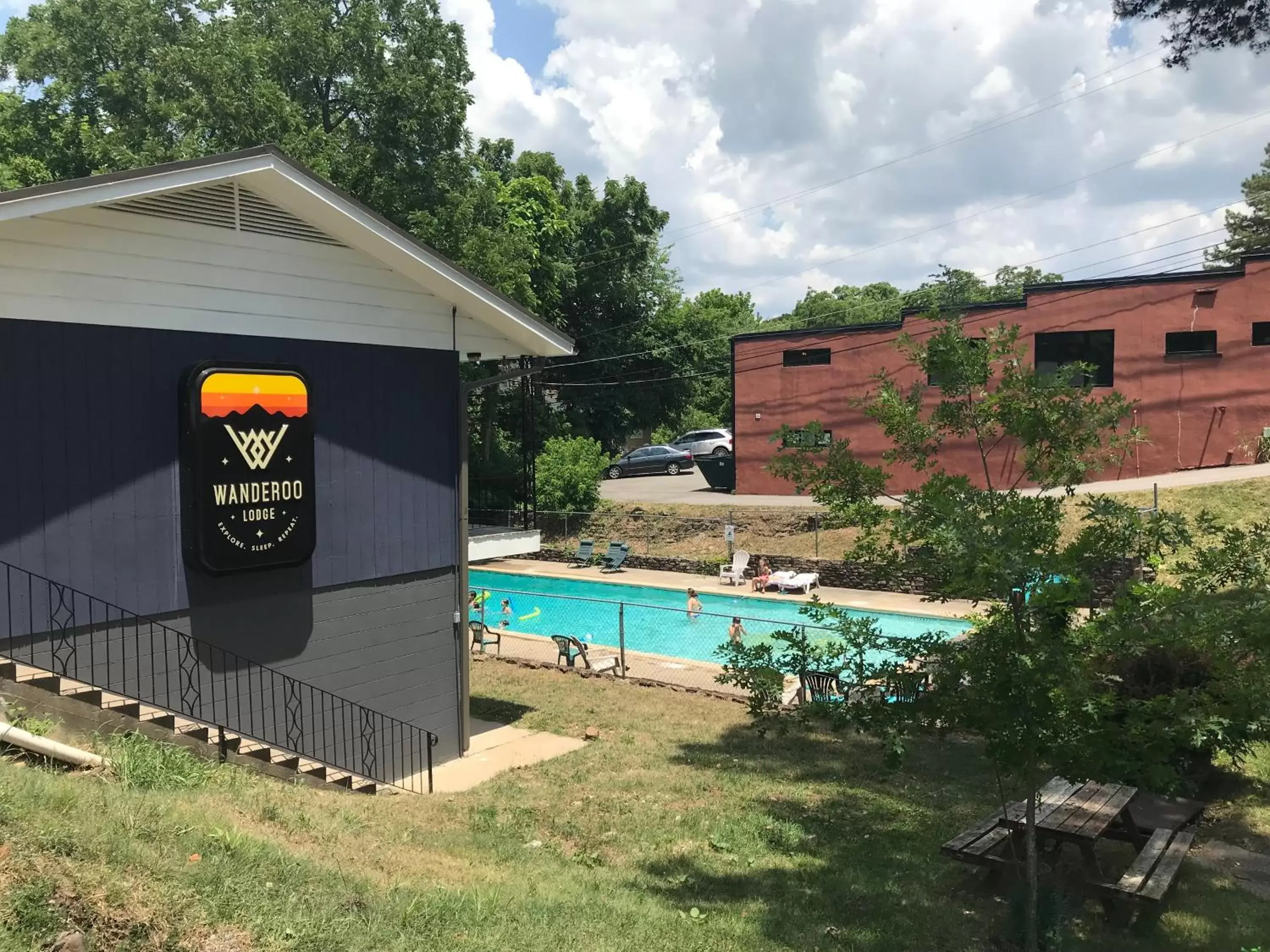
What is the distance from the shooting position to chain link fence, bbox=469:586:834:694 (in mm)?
16672

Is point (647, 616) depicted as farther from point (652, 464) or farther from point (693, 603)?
point (652, 464)

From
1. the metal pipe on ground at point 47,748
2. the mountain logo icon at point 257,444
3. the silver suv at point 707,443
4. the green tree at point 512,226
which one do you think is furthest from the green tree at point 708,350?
the metal pipe on ground at point 47,748

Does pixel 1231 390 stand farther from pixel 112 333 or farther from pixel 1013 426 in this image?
pixel 112 333

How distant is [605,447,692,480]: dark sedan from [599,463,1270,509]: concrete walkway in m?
0.36

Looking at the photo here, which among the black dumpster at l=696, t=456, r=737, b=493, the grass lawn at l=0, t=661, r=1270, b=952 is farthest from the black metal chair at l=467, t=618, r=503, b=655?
the black dumpster at l=696, t=456, r=737, b=493

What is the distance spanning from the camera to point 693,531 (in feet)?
99.3

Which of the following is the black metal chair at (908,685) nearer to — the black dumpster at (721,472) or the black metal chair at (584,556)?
the black metal chair at (584,556)

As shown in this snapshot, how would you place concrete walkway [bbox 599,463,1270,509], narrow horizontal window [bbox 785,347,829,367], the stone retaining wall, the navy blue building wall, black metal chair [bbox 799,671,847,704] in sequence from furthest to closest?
narrow horizontal window [bbox 785,347,829,367], concrete walkway [bbox 599,463,1270,509], the stone retaining wall, black metal chair [bbox 799,671,847,704], the navy blue building wall

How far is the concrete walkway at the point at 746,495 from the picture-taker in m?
25.5

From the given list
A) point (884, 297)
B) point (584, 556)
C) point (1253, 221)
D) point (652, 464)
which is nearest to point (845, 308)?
point (884, 297)

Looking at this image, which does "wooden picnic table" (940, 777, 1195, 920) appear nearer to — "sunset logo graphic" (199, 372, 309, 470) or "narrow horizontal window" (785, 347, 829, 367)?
"sunset logo graphic" (199, 372, 309, 470)

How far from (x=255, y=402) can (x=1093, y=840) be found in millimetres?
8569

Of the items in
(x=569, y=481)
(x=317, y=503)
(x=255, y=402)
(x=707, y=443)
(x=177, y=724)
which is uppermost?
(x=255, y=402)

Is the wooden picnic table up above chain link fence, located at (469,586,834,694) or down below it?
above
